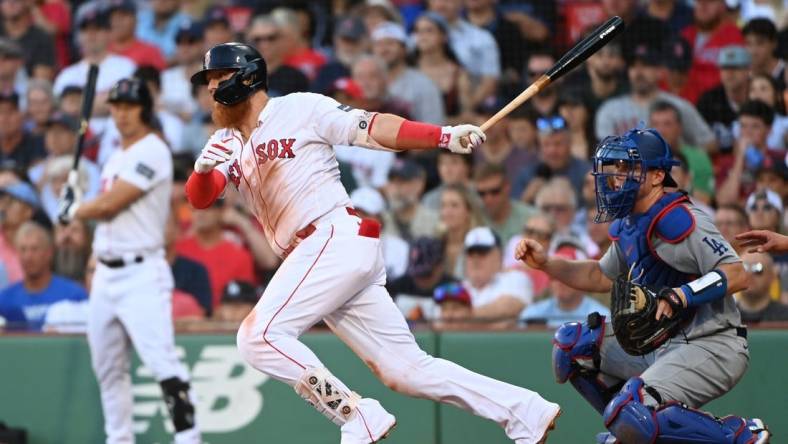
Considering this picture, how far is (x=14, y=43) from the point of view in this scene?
35.2 feet

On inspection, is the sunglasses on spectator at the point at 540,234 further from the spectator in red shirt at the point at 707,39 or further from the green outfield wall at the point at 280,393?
the spectator in red shirt at the point at 707,39

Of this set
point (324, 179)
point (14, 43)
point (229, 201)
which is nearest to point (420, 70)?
point (229, 201)

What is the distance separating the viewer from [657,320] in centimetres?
486

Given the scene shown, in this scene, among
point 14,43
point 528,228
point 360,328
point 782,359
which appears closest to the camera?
point 360,328

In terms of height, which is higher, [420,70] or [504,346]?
[420,70]

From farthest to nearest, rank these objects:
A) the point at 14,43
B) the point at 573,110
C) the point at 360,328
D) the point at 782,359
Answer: the point at 14,43 < the point at 573,110 < the point at 782,359 < the point at 360,328

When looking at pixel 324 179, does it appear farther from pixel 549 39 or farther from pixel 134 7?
pixel 134 7

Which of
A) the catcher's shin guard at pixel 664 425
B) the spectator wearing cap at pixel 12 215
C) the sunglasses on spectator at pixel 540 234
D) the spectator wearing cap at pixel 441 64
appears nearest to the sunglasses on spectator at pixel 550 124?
the spectator wearing cap at pixel 441 64

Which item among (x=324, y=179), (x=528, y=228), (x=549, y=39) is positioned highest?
(x=549, y=39)

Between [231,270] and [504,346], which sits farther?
[231,270]

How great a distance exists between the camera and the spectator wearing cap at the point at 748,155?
8070 mm

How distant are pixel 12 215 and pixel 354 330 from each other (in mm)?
4586

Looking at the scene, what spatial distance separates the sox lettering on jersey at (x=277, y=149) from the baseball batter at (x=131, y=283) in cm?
199

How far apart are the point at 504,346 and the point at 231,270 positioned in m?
2.35
